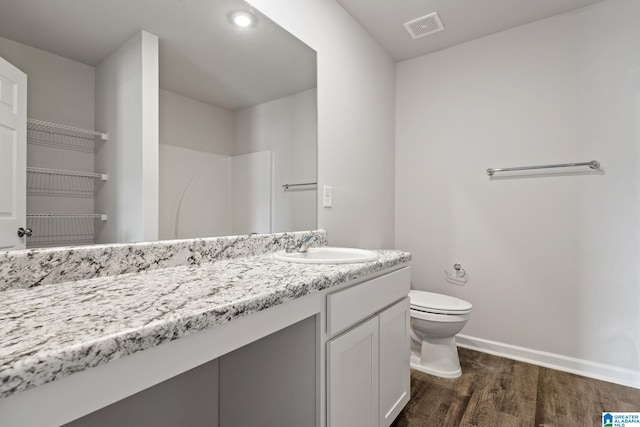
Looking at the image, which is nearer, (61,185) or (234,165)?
(61,185)

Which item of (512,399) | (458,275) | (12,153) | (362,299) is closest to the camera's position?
(12,153)

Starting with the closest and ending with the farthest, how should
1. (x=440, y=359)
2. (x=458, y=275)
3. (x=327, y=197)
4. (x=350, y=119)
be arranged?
(x=327, y=197) < (x=440, y=359) < (x=350, y=119) < (x=458, y=275)

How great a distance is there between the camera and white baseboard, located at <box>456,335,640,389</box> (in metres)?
1.80

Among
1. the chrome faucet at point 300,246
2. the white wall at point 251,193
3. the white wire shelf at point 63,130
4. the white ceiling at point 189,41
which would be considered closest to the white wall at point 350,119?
the white ceiling at point 189,41

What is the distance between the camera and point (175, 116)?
3.68 feet

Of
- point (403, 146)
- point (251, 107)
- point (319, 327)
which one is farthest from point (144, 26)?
point (403, 146)

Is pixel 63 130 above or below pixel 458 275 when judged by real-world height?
above

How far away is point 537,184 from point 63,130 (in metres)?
2.49

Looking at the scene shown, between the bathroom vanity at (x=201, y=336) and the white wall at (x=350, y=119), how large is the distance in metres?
0.56

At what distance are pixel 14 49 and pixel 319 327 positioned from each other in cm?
107

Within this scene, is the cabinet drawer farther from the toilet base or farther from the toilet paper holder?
the toilet paper holder

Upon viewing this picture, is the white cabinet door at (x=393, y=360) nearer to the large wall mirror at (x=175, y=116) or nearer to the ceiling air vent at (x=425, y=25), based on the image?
the large wall mirror at (x=175, y=116)

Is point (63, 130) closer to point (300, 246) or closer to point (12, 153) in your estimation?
point (12, 153)
